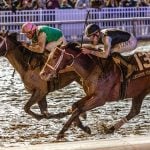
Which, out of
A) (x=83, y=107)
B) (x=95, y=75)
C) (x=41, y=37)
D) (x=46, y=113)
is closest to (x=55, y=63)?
(x=95, y=75)

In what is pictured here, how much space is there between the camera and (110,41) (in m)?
10.9

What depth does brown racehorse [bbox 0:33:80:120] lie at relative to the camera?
474 inches

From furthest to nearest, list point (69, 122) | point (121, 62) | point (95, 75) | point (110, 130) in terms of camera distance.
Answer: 1. point (110, 130)
2. point (121, 62)
3. point (95, 75)
4. point (69, 122)

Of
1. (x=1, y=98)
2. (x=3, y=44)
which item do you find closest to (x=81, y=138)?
(x=3, y=44)

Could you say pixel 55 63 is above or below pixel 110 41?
below

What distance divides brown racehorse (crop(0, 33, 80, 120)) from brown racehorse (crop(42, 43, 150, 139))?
1.16m

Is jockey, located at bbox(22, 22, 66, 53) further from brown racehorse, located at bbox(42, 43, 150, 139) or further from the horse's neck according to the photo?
brown racehorse, located at bbox(42, 43, 150, 139)

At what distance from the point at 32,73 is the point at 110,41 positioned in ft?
5.96

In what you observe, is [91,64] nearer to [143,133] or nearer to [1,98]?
[143,133]

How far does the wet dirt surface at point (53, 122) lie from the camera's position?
11.1 m

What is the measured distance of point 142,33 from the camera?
27.1 metres

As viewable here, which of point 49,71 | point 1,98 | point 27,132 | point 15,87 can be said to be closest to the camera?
point 49,71

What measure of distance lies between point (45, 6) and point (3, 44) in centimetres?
1441

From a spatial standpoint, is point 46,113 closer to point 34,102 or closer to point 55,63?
point 34,102
